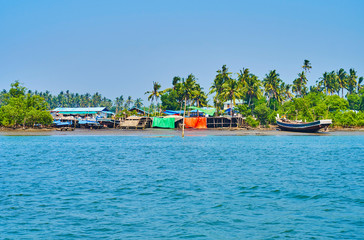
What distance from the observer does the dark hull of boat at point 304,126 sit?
79688 millimetres

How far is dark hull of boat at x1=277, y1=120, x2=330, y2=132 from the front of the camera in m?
79.7

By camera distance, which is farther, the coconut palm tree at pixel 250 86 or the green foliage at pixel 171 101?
the green foliage at pixel 171 101

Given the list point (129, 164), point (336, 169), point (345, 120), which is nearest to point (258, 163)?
point (336, 169)

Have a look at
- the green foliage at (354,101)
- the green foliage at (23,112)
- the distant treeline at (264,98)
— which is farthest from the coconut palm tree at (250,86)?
the green foliage at (23,112)

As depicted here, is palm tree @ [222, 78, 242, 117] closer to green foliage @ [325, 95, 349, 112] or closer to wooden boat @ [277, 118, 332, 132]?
wooden boat @ [277, 118, 332, 132]

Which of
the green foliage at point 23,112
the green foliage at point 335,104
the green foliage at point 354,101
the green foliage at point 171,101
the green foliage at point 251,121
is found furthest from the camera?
the green foliage at point 354,101

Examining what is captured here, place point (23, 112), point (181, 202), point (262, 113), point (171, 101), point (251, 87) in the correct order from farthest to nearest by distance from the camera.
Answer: point (171, 101) < point (251, 87) < point (262, 113) < point (23, 112) < point (181, 202)

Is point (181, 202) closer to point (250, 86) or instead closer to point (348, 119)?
point (348, 119)

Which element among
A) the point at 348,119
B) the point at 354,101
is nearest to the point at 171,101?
the point at 348,119

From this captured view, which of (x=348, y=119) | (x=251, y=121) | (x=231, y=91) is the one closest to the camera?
(x=348, y=119)

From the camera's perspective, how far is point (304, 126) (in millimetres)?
83750

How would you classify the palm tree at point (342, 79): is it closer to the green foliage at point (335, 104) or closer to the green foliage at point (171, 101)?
the green foliage at point (335, 104)

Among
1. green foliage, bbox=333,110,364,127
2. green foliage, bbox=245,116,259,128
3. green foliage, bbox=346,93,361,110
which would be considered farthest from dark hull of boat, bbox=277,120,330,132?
green foliage, bbox=346,93,361,110

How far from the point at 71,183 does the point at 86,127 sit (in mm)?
78477
